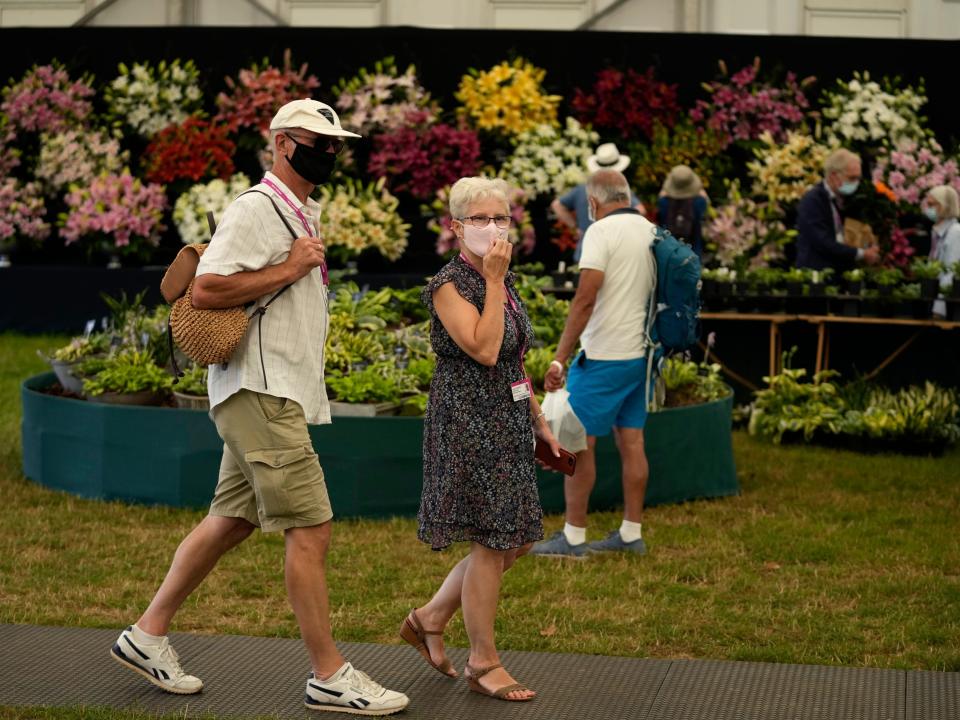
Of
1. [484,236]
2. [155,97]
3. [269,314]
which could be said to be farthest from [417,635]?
[155,97]

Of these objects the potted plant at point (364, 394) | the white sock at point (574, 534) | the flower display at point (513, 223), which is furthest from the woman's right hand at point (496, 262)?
the flower display at point (513, 223)

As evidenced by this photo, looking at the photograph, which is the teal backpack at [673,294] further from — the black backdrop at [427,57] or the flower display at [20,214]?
the flower display at [20,214]

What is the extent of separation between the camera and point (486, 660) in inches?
175

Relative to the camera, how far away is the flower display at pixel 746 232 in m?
11.7

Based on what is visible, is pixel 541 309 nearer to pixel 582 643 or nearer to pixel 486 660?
pixel 582 643

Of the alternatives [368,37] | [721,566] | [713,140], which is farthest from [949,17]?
[721,566]

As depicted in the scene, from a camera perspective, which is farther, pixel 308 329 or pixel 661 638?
pixel 661 638

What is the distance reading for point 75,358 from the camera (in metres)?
7.90

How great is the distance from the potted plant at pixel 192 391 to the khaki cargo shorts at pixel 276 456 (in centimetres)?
294

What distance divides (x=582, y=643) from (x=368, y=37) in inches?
354

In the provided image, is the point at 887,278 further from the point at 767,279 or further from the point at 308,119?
the point at 308,119

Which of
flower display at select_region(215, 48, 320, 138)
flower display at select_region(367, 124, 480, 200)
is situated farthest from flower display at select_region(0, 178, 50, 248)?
flower display at select_region(367, 124, 480, 200)

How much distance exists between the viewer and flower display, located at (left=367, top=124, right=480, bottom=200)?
1250 cm

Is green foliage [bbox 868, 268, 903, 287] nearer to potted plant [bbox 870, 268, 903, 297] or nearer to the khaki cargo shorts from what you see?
potted plant [bbox 870, 268, 903, 297]
